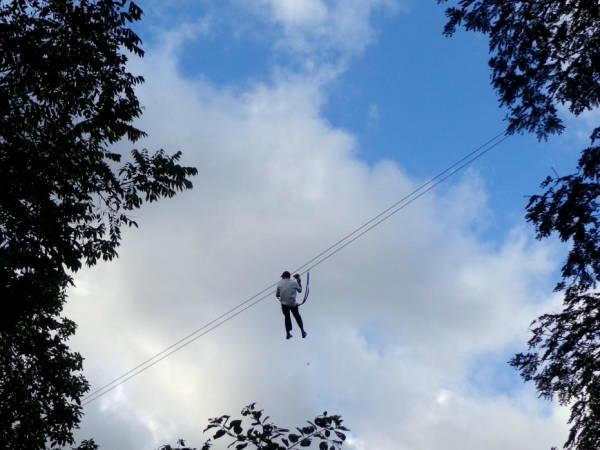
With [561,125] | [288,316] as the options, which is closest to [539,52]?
[561,125]

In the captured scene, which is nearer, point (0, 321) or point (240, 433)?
point (240, 433)

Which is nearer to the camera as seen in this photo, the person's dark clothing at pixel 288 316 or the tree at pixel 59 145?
the tree at pixel 59 145

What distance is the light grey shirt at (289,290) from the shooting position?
12.4m

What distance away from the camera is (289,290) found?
40.9 ft

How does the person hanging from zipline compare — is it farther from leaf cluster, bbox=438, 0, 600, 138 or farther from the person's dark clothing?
leaf cluster, bbox=438, 0, 600, 138

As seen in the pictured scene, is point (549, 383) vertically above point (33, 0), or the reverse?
point (33, 0)

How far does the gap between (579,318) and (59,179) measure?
27.1 ft

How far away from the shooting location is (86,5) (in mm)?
9055

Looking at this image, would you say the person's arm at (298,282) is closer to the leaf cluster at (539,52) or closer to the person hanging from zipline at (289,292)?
the person hanging from zipline at (289,292)

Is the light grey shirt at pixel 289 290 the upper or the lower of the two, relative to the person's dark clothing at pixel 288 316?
upper

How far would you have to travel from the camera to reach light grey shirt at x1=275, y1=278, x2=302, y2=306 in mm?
12445

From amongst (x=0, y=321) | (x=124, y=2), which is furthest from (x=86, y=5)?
(x=0, y=321)

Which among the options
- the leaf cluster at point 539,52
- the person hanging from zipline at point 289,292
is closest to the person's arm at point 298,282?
the person hanging from zipline at point 289,292

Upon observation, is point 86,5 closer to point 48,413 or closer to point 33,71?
point 33,71
